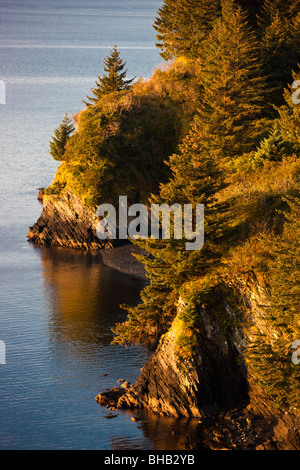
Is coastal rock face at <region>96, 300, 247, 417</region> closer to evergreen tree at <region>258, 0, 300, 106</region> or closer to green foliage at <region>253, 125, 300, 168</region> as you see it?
green foliage at <region>253, 125, 300, 168</region>

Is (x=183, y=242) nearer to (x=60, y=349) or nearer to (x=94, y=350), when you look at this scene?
(x=94, y=350)

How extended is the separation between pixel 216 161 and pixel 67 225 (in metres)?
27.8

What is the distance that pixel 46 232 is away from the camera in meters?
84.1

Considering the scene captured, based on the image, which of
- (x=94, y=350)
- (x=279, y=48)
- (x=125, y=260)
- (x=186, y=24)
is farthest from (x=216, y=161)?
(x=186, y=24)

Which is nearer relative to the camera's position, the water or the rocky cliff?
the water

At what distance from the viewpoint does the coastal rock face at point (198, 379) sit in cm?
4169

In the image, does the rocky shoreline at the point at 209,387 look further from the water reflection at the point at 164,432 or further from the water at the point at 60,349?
the water at the point at 60,349

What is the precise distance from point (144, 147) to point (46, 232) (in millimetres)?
16515

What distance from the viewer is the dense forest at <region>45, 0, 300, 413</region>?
40.0 m

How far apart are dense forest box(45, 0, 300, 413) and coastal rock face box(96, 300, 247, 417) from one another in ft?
2.96

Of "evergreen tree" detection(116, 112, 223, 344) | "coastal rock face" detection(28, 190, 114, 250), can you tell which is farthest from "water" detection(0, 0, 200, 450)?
"evergreen tree" detection(116, 112, 223, 344)

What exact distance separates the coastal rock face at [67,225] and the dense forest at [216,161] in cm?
153
